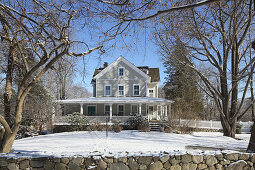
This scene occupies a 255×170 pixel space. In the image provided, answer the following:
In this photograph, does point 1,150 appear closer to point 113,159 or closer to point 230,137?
point 113,159

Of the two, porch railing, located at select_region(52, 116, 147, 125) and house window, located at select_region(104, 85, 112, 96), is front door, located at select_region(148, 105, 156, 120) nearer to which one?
porch railing, located at select_region(52, 116, 147, 125)

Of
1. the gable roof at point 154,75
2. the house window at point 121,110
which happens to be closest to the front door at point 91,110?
the house window at point 121,110

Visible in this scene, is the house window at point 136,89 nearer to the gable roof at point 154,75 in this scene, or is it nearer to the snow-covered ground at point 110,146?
the gable roof at point 154,75

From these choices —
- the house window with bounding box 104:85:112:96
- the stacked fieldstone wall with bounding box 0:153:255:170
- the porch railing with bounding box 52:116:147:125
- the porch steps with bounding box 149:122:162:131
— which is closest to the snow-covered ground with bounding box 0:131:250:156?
the stacked fieldstone wall with bounding box 0:153:255:170

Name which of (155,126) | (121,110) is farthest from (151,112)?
(155,126)

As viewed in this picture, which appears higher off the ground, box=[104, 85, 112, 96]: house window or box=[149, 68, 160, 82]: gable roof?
box=[149, 68, 160, 82]: gable roof

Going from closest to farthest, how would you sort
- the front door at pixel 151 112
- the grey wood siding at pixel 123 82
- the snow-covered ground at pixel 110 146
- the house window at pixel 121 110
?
the snow-covered ground at pixel 110 146 → the house window at pixel 121 110 → the grey wood siding at pixel 123 82 → the front door at pixel 151 112

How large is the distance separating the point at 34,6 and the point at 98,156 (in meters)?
4.17

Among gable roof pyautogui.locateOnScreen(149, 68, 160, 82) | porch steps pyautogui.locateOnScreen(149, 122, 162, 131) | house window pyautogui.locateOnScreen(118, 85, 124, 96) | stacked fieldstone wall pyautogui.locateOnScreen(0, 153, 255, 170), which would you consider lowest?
porch steps pyautogui.locateOnScreen(149, 122, 162, 131)

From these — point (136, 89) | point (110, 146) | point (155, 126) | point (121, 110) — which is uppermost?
point (136, 89)

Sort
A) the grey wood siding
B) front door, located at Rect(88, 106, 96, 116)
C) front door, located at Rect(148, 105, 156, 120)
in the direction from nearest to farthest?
front door, located at Rect(88, 106, 96, 116), the grey wood siding, front door, located at Rect(148, 105, 156, 120)

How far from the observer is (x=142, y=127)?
16.4m

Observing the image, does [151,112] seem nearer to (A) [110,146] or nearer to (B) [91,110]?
(B) [91,110]

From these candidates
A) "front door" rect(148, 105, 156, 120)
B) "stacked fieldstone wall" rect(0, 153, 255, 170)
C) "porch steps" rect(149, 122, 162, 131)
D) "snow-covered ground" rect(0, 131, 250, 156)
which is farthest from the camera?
"front door" rect(148, 105, 156, 120)
